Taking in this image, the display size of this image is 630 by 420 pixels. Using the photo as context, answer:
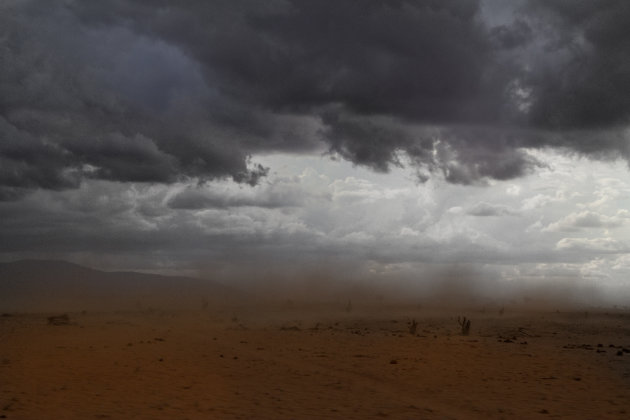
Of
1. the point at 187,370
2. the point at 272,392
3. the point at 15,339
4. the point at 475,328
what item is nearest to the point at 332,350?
the point at 187,370

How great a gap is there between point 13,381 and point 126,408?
588cm

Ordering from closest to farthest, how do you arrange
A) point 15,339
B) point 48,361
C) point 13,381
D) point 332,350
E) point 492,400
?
point 492,400 → point 13,381 → point 48,361 → point 332,350 → point 15,339

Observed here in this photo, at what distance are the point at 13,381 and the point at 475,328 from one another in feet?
115

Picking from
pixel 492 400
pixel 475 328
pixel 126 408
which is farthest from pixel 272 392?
pixel 475 328

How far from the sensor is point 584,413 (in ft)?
53.0

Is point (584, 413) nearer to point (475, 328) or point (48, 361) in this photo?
point (48, 361)

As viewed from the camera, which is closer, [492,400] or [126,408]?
[126,408]

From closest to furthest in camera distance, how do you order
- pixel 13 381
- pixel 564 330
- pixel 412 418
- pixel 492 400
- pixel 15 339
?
pixel 412 418
pixel 492 400
pixel 13 381
pixel 15 339
pixel 564 330

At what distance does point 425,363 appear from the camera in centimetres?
2438

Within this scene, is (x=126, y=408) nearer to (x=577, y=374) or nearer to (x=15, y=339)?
(x=577, y=374)

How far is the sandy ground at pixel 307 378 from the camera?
16.0m

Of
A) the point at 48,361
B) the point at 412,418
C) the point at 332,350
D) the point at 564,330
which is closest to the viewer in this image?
the point at 412,418

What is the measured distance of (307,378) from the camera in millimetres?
20766

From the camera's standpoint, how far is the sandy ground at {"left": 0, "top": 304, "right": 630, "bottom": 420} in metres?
16.0
